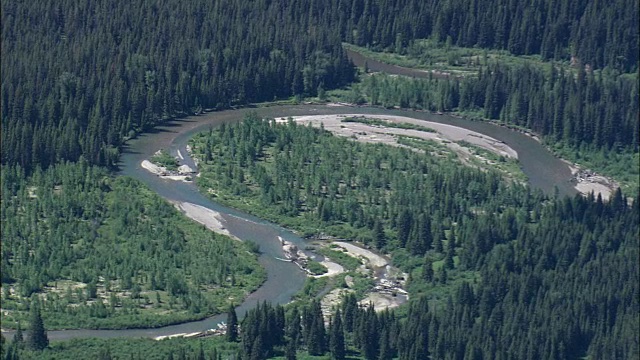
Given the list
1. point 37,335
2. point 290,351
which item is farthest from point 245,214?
point 37,335

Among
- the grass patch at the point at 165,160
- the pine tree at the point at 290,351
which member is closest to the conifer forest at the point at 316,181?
the pine tree at the point at 290,351

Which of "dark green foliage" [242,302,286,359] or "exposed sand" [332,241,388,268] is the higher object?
"exposed sand" [332,241,388,268]

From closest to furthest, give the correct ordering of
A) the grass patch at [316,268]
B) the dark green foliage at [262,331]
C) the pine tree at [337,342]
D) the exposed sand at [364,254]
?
the dark green foliage at [262,331] → the pine tree at [337,342] → the grass patch at [316,268] → the exposed sand at [364,254]

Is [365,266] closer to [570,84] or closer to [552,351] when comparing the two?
[552,351]

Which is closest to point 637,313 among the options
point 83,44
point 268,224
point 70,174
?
point 268,224

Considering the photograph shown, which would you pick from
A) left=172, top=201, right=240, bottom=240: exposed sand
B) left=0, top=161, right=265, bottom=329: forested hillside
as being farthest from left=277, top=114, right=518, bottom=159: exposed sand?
left=0, top=161, right=265, bottom=329: forested hillside

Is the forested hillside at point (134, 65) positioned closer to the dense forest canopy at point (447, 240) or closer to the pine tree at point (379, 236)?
the dense forest canopy at point (447, 240)

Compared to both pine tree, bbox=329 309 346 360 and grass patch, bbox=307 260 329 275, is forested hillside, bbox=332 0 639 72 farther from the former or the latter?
pine tree, bbox=329 309 346 360
